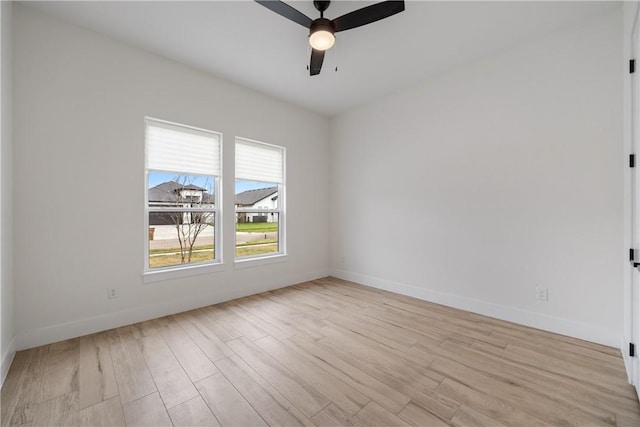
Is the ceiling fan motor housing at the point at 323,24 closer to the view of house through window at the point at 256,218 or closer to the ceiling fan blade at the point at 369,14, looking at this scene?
the ceiling fan blade at the point at 369,14

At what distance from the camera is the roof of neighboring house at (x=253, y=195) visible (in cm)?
395

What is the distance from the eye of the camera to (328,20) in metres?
2.18

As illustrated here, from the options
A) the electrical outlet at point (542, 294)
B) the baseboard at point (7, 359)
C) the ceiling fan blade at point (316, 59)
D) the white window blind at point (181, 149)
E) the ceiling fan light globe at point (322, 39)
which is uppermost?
the ceiling fan blade at point (316, 59)

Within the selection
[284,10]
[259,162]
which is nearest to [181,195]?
[259,162]

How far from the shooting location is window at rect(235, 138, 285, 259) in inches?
155

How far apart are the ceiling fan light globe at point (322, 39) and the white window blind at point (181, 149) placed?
6.43 ft

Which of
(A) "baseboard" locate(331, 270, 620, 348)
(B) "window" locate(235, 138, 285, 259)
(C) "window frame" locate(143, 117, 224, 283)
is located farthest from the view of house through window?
(A) "baseboard" locate(331, 270, 620, 348)

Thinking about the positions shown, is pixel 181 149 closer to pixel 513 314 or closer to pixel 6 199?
pixel 6 199

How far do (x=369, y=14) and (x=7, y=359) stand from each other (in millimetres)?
3898

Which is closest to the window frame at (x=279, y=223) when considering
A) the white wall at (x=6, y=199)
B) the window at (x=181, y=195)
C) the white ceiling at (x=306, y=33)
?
the window at (x=181, y=195)

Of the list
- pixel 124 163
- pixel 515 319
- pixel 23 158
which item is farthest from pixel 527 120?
pixel 23 158

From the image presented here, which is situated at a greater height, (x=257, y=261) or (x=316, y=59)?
(x=316, y=59)

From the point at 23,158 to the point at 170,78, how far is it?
64.1 inches

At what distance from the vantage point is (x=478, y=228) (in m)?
3.19
